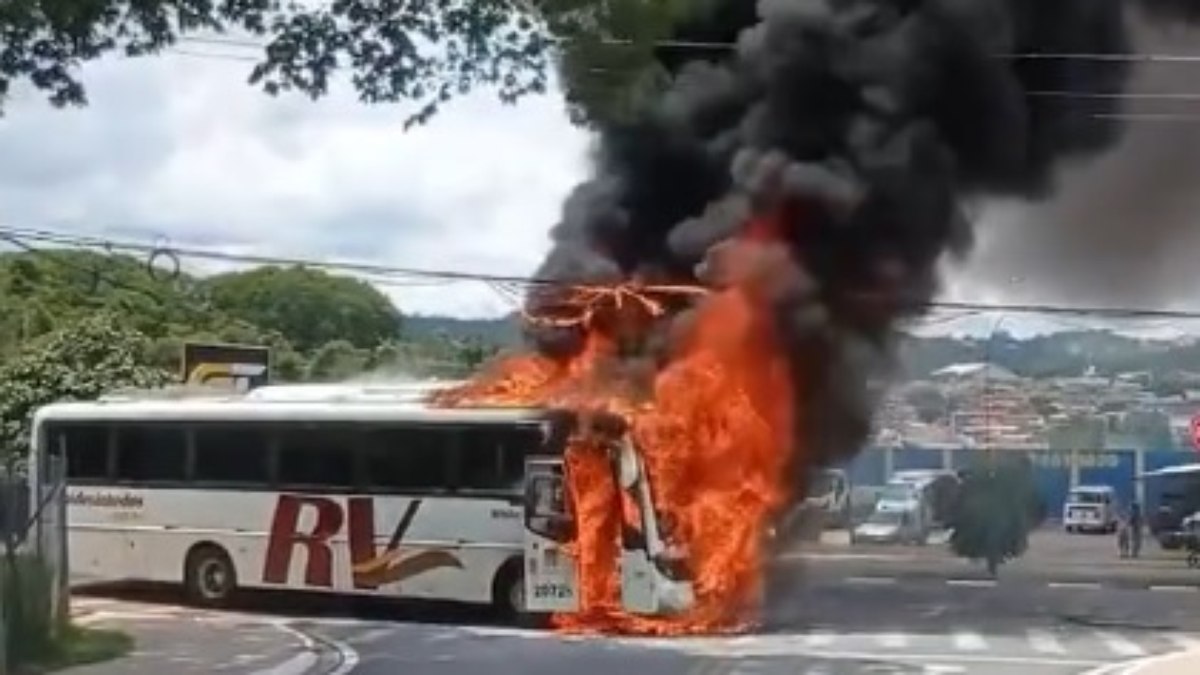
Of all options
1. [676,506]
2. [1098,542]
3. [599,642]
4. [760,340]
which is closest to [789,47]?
[760,340]

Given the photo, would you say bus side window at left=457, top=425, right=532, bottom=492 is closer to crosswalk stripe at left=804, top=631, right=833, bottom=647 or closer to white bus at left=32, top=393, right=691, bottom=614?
white bus at left=32, top=393, right=691, bottom=614

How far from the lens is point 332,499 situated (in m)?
19.6

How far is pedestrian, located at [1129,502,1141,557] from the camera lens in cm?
3272

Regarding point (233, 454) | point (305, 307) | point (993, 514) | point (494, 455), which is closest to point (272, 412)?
point (233, 454)

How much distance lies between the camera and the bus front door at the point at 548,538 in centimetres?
1786

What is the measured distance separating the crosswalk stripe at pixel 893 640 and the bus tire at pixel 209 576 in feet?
23.7

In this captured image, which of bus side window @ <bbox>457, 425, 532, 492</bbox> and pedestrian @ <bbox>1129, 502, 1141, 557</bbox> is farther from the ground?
bus side window @ <bbox>457, 425, 532, 492</bbox>

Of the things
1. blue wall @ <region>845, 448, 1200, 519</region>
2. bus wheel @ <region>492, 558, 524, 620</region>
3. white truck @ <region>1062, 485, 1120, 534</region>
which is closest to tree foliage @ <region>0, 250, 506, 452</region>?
bus wheel @ <region>492, 558, 524, 620</region>

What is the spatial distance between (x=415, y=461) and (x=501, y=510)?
3.71 feet

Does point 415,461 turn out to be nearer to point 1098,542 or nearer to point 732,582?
point 732,582

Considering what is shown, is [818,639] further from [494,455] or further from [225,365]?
[225,365]

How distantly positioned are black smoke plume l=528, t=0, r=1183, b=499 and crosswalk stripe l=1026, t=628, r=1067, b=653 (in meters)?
2.51

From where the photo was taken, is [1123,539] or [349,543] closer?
[349,543]

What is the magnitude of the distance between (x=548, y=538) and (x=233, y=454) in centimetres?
417
